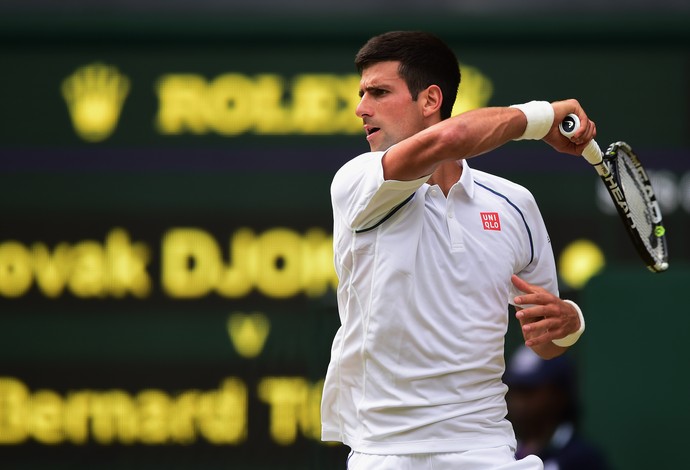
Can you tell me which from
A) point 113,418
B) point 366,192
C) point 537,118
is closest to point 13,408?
point 113,418

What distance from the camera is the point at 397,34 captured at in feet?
10.8

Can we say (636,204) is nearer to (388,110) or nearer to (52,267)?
(388,110)

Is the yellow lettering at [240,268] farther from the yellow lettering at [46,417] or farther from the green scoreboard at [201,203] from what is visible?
the yellow lettering at [46,417]

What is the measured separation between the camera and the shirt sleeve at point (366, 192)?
Result: 299 centimetres

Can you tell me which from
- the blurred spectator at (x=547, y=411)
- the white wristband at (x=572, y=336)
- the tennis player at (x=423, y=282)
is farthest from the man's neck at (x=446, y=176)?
the blurred spectator at (x=547, y=411)

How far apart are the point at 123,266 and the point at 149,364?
44cm

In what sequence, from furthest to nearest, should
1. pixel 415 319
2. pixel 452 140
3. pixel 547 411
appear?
pixel 547 411
pixel 415 319
pixel 452 140

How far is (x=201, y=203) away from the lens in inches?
233

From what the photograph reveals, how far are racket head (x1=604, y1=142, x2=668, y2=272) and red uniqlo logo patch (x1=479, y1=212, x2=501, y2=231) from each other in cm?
37

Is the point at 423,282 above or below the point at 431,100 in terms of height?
below

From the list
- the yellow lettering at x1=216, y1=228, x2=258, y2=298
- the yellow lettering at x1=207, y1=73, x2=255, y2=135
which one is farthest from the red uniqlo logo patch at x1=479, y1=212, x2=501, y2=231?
the yellow lettering at x1=207, y1=73, x2=255, y2=135

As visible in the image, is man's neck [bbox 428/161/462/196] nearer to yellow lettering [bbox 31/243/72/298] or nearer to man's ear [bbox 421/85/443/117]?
man's ear [bbox 421/85/443/117]

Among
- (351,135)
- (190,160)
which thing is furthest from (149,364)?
(351,135)

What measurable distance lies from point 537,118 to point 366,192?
436mm
